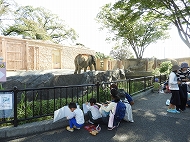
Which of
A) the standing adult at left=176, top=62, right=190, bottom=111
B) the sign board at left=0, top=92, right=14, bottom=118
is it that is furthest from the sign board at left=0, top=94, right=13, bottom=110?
the standing adult at left=176, top=62, right=190, bottom=111

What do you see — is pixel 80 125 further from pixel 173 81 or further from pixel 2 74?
pixel 173 81

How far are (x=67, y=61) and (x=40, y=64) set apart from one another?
4482mm

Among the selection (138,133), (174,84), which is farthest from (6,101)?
(174,84)

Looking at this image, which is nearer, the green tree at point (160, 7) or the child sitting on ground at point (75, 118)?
the child sitting on ground at point (75, 118)

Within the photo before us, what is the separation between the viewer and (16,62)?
13.5 meters

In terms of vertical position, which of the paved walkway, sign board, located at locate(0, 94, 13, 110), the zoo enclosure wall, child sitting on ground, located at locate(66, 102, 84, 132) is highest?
the zoo enclosure wall

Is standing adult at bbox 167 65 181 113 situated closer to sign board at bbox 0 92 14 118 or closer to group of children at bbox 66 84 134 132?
Result: group of children at bbox 66 84 134 132

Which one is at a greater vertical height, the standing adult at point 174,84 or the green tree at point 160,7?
the green tree at point 160,7

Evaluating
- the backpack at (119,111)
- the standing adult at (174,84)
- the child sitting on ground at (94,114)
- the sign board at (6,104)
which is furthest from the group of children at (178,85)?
the sign board at (6,104)

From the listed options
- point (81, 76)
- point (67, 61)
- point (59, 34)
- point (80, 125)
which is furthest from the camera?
point (59, 34)

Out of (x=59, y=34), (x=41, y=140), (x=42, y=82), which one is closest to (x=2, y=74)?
(x=41, y=140)

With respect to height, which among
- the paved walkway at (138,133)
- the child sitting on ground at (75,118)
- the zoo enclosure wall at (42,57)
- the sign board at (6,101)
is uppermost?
the zoo enclosure wall at (42,57)

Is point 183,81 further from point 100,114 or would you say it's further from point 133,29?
point 133,29

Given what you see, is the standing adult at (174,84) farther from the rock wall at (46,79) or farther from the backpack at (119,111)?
the rock wall at (46,79)
